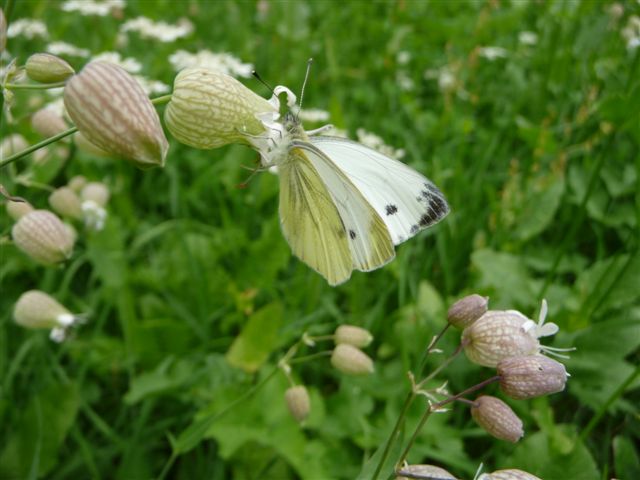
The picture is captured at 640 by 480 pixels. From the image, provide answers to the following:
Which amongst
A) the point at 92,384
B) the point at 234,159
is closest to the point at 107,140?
the point at 92,384

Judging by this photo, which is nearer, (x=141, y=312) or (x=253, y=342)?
(x=253, y=342)

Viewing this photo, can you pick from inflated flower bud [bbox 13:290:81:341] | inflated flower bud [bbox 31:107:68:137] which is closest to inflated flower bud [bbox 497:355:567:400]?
inflated flower bud [bbox 13:290:81:341]

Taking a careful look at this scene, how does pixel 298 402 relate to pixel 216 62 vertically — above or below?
below

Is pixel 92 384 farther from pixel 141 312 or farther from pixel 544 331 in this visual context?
pixel 544 331

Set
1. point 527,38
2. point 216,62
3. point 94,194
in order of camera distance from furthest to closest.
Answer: point 527,38 → point 216,62 → point 94,194

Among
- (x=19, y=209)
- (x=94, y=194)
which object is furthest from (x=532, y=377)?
(x=94, y=194)

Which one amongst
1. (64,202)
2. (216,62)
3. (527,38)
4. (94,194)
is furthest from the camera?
(527,38)

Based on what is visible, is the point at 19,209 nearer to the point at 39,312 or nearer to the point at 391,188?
the point at 39,312
